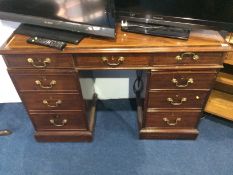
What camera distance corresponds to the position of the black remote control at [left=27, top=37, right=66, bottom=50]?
3.60ft

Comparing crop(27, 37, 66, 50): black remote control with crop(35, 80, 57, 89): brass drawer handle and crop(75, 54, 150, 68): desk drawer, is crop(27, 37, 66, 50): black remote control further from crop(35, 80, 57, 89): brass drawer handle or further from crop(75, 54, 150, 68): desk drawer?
crop(35, 80, 57, 89): brass drawer handle

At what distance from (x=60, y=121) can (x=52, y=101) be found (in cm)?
19

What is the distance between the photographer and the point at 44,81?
125 centimetres

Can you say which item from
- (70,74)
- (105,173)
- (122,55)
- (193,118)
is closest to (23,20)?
(70,74)

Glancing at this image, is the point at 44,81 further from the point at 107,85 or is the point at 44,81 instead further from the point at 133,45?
the point at 107,85

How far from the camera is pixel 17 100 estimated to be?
1899 mm

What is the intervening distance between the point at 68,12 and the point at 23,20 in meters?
0.29

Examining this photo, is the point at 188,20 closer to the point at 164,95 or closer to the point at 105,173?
the point at 164,95

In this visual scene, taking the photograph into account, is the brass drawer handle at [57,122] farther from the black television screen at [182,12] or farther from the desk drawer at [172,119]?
the black television screen at [182,12]

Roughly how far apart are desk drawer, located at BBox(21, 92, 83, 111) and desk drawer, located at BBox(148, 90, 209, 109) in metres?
0.45

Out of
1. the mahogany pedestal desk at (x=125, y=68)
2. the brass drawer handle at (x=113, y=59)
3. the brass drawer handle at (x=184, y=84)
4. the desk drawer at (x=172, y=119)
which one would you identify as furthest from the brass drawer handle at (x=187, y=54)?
the desk drawer at (x=172, y=119)

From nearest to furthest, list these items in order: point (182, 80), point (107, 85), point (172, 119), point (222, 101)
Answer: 1. point (182, 80)
2. point (172, 119)
3. point (222, 101)
4. point (107, 85)

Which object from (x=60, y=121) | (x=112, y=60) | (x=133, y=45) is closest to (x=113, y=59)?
(x=112, y=60)

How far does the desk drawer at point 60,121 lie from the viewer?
1.44 meters
